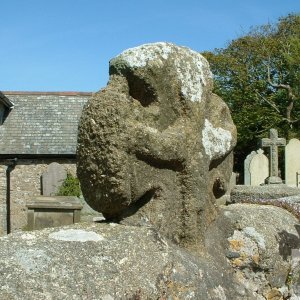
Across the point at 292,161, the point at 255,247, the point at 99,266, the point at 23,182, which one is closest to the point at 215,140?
the point at 255,247

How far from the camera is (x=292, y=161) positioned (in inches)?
851

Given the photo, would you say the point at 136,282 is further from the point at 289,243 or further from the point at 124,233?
the point at 289,243

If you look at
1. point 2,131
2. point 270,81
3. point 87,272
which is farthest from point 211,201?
point 270,81

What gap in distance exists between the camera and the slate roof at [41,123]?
976 inches

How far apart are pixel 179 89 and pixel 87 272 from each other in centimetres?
136

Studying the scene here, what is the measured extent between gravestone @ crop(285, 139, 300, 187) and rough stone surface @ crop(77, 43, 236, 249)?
17749 millimetres

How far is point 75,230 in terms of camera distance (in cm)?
337

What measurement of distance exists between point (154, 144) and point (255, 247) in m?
1.11

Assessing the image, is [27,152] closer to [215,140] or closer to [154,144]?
[215,140]

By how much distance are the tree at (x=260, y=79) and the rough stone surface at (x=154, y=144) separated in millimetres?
32633

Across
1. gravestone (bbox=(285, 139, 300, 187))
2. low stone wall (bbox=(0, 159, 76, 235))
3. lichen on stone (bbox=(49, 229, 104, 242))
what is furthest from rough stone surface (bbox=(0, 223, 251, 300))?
low stone wall (bbox=(0, 159, 76, 235))

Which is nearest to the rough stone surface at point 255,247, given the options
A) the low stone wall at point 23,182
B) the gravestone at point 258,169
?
the gravestone at point 258,169

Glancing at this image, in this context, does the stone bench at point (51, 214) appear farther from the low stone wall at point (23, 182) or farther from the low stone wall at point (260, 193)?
the low stone wall at point (23, 182)

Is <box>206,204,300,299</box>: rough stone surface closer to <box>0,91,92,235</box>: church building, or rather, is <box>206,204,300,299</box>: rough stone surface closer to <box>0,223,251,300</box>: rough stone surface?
<box>0,223,251,300</box>: rough stone surface
